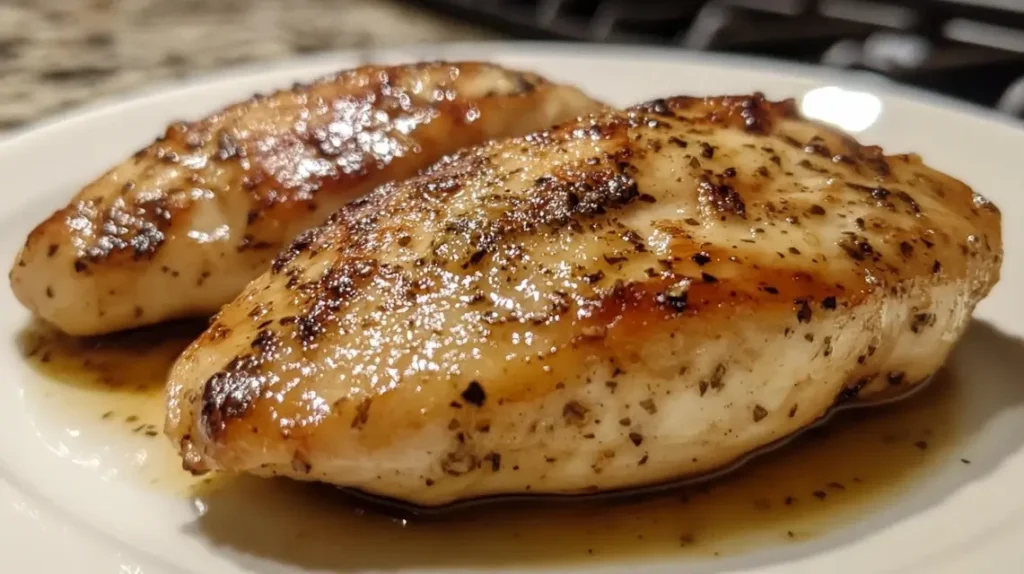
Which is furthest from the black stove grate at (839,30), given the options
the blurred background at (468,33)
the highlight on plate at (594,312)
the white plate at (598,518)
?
the highlight on plate at (594,312)

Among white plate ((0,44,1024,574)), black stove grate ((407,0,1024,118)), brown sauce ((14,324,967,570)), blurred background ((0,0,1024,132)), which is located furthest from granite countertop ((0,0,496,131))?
brown sauce ((14,324,967,570))

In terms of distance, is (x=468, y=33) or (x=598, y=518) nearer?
(x=598, y=518)

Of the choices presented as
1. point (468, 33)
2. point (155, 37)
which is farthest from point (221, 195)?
point (155, 37)

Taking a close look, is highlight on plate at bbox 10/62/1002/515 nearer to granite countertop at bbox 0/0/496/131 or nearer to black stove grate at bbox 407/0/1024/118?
black stove grate at bbox 407/0/1024/118

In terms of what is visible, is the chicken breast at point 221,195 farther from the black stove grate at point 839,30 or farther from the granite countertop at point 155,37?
the granite countertop at point 155,37

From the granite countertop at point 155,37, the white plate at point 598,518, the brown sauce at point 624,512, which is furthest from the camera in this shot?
the granite countertop at point 155,37

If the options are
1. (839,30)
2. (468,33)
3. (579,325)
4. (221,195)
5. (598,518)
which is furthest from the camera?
(468,33)

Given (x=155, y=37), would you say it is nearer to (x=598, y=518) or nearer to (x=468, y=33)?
(x=468, y=33)


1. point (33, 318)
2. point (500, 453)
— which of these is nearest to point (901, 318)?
point (500, 453)
